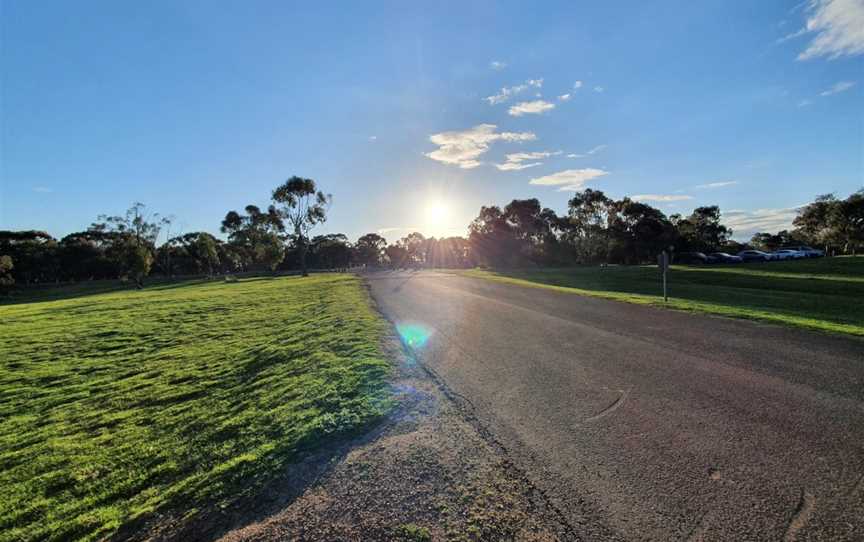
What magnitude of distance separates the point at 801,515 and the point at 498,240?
7687 cm

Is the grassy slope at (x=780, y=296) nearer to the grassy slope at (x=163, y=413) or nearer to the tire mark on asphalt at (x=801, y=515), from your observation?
the tire mark on asphalt at (x=801, y=515)

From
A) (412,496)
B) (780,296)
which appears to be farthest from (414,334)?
(780,296)

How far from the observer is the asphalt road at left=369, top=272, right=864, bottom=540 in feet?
8.81

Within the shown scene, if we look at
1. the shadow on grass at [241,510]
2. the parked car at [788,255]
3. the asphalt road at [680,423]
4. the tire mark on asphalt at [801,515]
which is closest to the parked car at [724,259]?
the parked car at [788,255]

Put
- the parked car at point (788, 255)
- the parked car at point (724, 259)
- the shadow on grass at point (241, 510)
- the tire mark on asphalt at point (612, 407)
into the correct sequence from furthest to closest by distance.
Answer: the parked car at point (788, 255), the parked car at point (724, 259), the tire mark on asphalt at point (612, 407), the shadow on grass at point (241, 510)

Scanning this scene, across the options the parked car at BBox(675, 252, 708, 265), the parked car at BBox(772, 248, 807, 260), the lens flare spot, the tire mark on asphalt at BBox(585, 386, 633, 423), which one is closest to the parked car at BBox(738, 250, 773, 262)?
the parked car at BBox(772, 248, 807, 260)

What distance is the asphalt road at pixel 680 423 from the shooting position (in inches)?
106

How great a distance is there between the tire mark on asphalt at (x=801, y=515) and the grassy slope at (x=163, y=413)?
3.84m

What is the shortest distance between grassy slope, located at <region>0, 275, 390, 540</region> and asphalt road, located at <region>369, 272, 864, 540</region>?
80.1 inches

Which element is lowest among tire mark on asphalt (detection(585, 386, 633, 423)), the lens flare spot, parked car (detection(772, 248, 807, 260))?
parked car (detection(772, 248, 807, 260))

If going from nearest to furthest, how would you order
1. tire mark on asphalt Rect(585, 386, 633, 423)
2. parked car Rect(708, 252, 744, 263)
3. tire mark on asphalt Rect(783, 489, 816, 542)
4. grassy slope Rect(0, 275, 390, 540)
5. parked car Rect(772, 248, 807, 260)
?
tire mark on asphalt Rect(783, 489, 816, 542) < grassy slope Rect(0, 275, 390, 540) < tire mark on asphalt Rect(585, 386, 633, 423) < parked car Rect(708, 252, 744, 263) < parked car Rect(772, 248, 807, 260)

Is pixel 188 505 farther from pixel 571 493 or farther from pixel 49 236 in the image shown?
pixel 49 236

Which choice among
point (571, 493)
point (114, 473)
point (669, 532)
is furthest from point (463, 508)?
point (114, 473)

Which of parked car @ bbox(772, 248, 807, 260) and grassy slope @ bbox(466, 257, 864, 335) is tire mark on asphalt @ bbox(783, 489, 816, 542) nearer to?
grassy slope @ bbox(466, 257, 864, 335)
